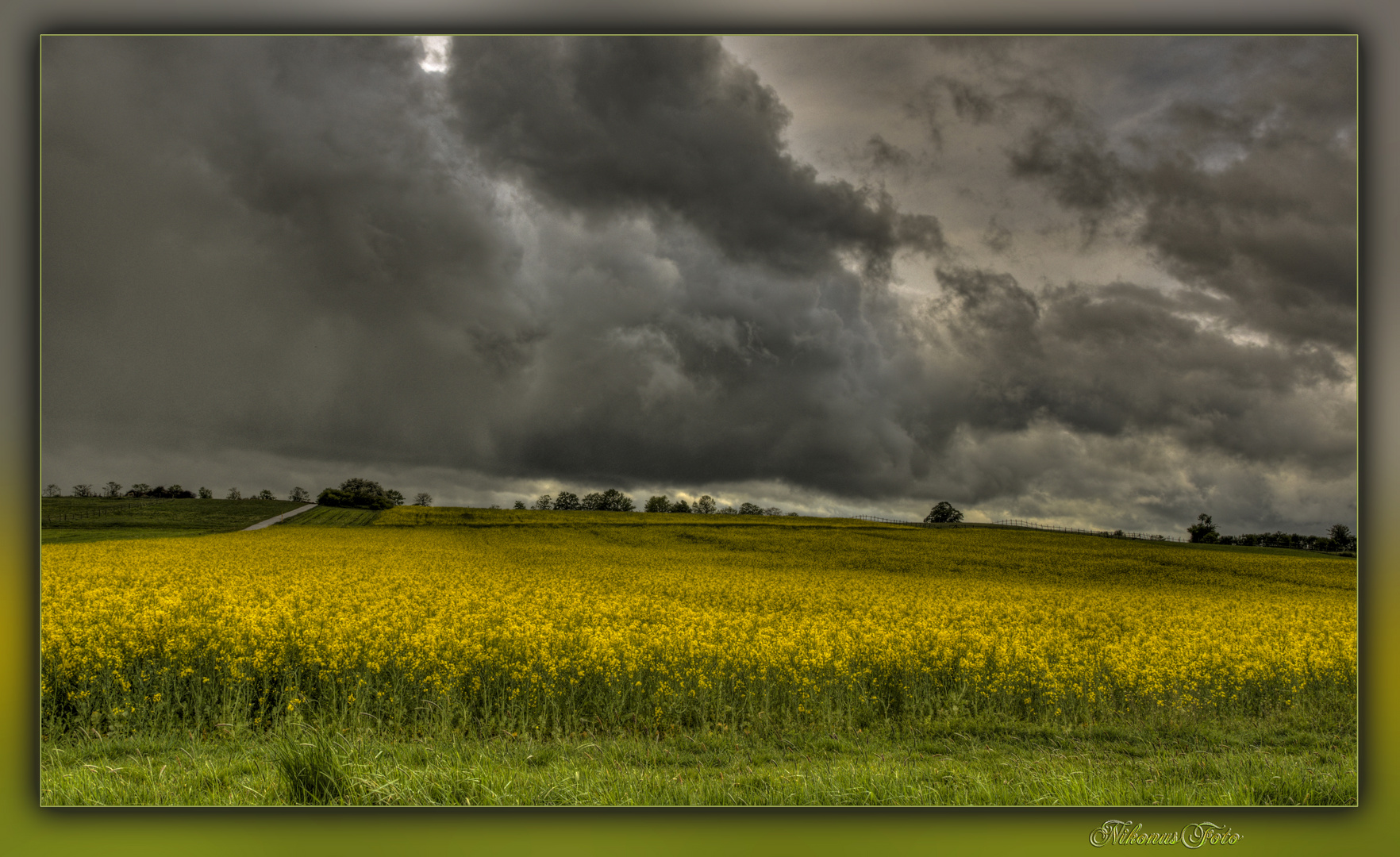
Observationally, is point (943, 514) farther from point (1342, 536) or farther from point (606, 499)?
point (606, 499)

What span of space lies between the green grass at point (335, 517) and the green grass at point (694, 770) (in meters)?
23.6

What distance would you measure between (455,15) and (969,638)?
9019 millimetres

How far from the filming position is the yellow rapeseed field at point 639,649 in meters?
6.21

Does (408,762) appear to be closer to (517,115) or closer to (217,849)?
(217,849)

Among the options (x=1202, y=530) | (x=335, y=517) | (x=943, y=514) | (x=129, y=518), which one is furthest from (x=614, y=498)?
(x=335, y=517)

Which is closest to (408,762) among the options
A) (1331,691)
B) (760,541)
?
(1331,691)

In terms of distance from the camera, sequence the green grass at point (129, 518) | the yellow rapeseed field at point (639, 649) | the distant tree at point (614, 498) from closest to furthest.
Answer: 1. the yellow rapeseed field at point (639, 649)
2. the green grass at point (129, 518)
3. the distant tree at point (614, 498)

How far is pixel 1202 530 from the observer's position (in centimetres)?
777

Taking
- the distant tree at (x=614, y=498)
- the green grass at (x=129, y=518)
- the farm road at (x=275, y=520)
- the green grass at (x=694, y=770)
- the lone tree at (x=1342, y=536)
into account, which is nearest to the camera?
the green grass at (x=694, y=770)

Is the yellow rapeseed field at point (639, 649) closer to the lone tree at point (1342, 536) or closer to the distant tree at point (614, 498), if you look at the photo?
the lone tree at point (1342, 536)

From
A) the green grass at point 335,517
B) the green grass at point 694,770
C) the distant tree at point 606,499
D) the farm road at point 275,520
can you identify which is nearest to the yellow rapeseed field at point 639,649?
the green grass at point 694,770

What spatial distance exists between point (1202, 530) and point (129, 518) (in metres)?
22.0

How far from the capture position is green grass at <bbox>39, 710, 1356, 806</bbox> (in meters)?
4.49

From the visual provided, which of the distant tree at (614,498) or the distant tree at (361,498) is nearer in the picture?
the distant tree at (614,498)
